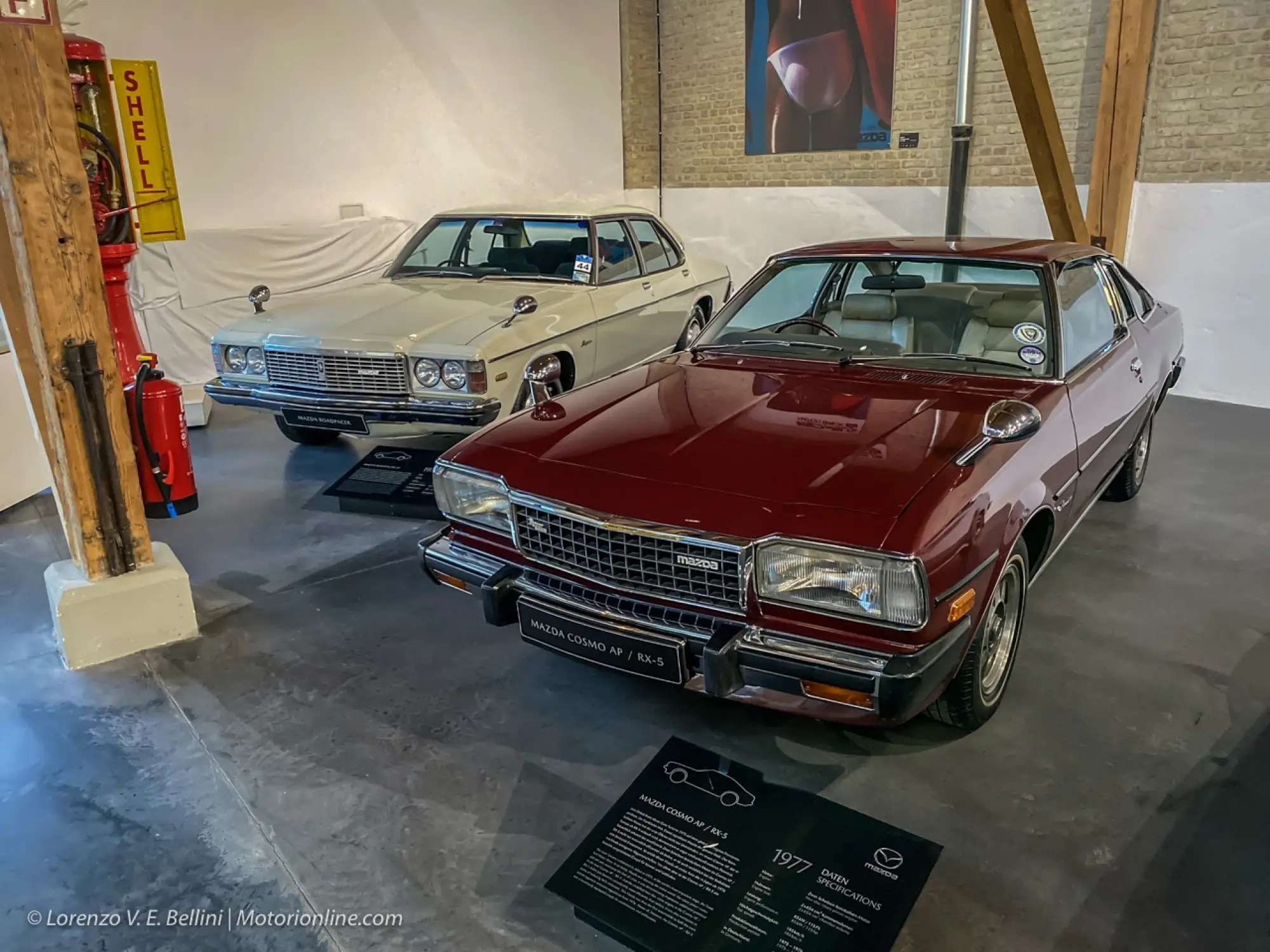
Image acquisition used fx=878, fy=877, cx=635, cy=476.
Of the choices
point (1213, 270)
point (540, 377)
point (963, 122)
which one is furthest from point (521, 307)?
point (1213, 270)

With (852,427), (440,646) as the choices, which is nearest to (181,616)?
(440,646)

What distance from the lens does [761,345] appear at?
3.48 metres

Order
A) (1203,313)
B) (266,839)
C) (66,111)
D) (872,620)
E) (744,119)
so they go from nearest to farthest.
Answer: (872,620), (266,839), (66,111), (1203,313), (744,119)

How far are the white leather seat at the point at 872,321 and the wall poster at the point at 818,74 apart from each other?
20.5ft

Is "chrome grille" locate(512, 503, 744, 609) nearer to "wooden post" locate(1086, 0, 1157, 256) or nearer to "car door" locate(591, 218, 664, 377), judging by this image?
"car door" locate(591, 218, 664, 377)

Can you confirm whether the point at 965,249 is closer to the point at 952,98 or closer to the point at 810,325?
the point at 810,325

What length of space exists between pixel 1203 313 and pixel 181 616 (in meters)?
7.66

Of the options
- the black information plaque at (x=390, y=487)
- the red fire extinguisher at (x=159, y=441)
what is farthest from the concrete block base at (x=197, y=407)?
the red fire extinguisher at (x=159, y=441)

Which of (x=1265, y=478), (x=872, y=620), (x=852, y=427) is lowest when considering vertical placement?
(x=1265, y=478)

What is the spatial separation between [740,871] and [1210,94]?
24.3 feet

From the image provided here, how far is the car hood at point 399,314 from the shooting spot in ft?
15.5

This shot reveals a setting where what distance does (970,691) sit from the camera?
102 inches

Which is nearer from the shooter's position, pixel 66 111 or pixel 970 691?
pixel 970 691

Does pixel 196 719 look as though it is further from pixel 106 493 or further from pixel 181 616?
pixel 106 493
